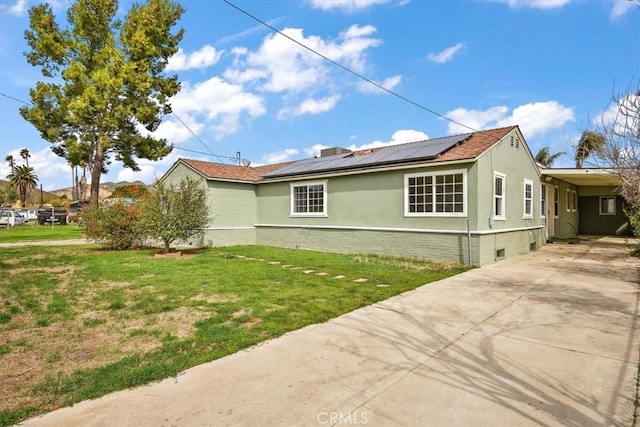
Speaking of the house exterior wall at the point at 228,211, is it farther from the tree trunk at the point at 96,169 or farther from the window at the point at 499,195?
the window at the point at 499,195

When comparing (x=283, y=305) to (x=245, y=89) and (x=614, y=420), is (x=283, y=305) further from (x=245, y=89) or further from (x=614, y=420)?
(x=245, y=89)

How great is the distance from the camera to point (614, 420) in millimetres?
2611

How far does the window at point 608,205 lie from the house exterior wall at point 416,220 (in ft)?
28.5

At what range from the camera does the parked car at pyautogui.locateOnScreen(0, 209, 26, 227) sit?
32.3m

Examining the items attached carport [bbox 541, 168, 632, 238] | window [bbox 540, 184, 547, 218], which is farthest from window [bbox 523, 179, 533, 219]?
attached carport [bbox 541, 168, 632, 238]

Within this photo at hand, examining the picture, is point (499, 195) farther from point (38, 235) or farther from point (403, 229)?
point (38, 235)

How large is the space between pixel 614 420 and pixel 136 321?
528cm

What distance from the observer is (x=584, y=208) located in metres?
20.9

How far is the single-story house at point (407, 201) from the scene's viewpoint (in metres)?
10.4

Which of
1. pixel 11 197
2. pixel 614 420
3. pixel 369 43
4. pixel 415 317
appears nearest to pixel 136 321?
pixel 415 317

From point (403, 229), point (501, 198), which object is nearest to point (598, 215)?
point (501, 198)

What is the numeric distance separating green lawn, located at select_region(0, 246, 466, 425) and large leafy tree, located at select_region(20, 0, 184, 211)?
45.3 ft

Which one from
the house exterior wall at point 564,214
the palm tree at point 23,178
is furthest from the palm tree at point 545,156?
the palm tree at point 23,178

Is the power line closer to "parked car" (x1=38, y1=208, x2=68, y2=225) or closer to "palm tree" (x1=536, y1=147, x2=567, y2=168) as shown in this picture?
"palm tree" (x1=536, y1=147, x2=567, y2=168)
